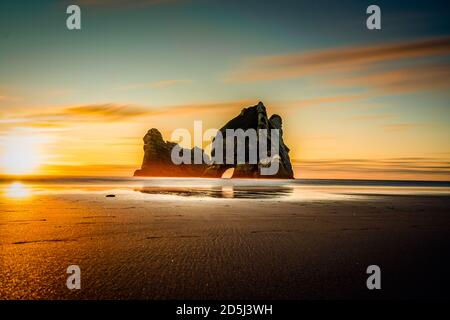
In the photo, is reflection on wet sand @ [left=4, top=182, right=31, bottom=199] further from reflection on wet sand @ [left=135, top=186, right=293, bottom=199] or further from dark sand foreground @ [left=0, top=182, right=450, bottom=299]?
dark sand foreground @ [left=0, top=182, right=450, bottom=299]

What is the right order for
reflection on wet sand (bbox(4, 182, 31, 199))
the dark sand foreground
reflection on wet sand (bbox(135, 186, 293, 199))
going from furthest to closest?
1. reflection on wet sand (bbox(135, 186, 293, 199))
2. reflection on wet sand (bbox(4, 182, 31, 199))
3. the dark sand foreground

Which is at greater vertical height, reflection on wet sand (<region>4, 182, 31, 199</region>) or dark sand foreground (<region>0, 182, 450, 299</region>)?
dark sand foreground (<region>0, 182, 450, 299</region>)

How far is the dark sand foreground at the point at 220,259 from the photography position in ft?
17.9

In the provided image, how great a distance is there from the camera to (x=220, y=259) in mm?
7492

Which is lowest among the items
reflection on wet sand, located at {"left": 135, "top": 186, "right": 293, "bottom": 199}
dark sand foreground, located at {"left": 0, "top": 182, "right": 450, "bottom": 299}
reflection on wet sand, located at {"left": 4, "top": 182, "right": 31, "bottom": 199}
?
reflection on wet sand, located at {"left": 135, "top": 186, "right": 293, "bottom": 199}

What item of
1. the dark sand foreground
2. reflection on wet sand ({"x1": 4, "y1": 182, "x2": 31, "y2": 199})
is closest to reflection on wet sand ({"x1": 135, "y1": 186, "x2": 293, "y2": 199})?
reflection on wet sand ({"x1": 4, "y1": 182, "x2": 31, "y2": 199})

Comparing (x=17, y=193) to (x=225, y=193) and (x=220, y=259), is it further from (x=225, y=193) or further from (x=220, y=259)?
(x=220, y=259)

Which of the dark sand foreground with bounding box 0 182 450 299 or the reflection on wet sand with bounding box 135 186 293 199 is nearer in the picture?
the dark sand foreground with bounding box 0 182 450 299

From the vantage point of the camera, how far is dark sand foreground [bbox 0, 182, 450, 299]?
5469mm

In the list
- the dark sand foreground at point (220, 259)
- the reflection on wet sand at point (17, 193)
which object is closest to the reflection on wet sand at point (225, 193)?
the reflection on wet sand at point (17, 193)

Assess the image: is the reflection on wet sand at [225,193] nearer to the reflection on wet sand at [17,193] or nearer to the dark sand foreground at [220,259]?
the reflection on wet sand at [17,193]
